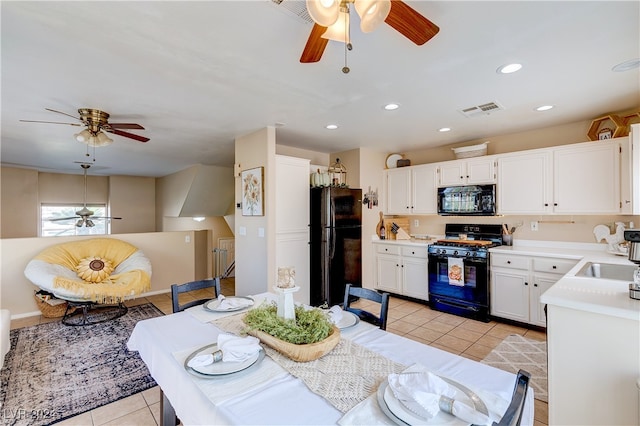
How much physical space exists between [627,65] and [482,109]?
1.07 m

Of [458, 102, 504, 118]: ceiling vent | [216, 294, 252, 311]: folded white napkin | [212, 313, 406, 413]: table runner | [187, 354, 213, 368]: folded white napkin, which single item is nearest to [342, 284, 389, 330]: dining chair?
[212, 313, 406, 413]: table runner

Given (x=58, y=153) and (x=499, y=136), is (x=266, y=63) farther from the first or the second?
(x=58, y=153)

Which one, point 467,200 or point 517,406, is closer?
point 517,406

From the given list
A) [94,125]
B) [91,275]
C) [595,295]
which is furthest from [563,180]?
[91,275]

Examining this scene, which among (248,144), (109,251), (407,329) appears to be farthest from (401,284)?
(109,251)

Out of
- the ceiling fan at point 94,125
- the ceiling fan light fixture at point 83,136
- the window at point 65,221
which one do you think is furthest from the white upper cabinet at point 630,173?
the window at point 65,221

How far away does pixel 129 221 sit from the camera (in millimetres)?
8016

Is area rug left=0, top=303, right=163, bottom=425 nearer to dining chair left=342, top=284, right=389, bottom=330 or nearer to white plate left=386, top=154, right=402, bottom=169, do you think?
dining chair left=342, top=284, right=389, bottom=330

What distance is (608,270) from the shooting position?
263 centimetres

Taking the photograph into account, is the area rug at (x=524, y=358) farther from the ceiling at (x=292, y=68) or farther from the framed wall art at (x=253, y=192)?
the framed wall art at (x=253, y=192)

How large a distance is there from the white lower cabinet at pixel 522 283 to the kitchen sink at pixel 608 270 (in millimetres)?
491

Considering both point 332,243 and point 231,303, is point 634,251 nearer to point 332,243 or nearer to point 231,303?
point 231,303

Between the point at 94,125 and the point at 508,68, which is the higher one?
the point at 508,68

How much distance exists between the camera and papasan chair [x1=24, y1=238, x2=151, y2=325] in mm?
3604
